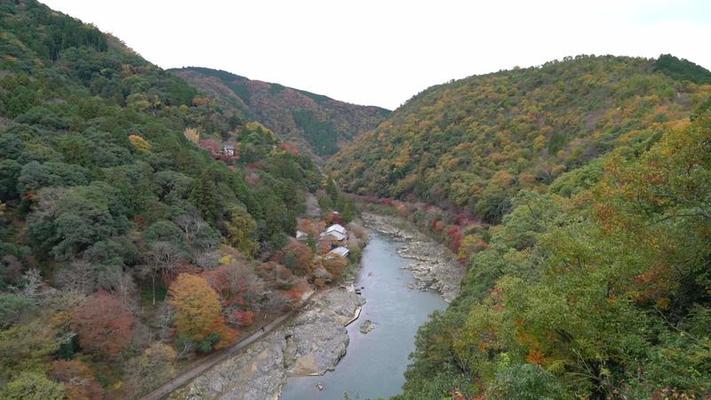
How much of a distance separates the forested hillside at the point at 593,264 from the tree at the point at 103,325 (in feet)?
37.0

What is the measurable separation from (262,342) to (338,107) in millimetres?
113898

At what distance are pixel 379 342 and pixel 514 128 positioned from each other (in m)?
35.8

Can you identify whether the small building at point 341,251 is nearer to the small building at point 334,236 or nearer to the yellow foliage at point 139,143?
the small building at point 334,236

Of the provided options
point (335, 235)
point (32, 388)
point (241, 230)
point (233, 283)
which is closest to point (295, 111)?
point (335, 235)

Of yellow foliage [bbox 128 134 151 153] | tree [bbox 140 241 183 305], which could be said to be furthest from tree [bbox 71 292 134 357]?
yellow foliage [bbox 128 134 151 153]

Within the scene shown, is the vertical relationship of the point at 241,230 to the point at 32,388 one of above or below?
above

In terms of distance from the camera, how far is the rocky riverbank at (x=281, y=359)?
19.1 meters

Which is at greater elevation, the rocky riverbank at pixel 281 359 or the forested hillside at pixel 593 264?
the forested hillside at pixel 593 264

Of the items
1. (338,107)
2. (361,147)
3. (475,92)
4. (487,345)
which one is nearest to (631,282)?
(487,345)

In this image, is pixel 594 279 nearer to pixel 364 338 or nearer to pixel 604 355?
pixel 604 355

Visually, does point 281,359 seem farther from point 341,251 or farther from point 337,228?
point 337,228

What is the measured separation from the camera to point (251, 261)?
1056 inches

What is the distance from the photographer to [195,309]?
19.8 m

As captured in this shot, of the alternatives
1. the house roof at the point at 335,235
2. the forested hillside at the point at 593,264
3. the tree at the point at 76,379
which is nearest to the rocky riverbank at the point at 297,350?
the tree at the point at 76,379
